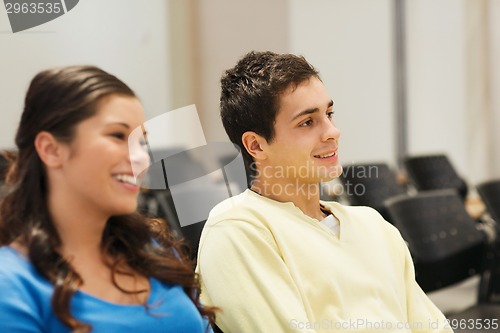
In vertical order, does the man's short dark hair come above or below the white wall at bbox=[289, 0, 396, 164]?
above

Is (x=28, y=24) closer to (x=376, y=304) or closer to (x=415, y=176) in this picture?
(x=376, y=304)

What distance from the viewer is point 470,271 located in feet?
8.84

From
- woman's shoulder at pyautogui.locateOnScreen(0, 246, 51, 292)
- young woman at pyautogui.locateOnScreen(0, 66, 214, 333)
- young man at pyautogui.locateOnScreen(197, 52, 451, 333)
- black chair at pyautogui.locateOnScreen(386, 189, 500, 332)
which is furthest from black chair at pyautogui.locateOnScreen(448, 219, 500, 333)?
woman's shoulder at pyautogui.locateOnScreen(0, 246, 51, 292)

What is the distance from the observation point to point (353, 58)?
381 centimetres

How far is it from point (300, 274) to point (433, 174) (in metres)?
3.84

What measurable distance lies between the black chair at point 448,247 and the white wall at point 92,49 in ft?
3.00

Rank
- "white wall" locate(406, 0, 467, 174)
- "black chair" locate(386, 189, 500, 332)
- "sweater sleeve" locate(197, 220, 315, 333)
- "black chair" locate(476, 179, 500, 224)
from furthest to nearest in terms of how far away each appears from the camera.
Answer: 1. "white wall" locate(406, 0, 467, 174)
2. "black chair" locate(476, 179, 500, 224)
3. "black chair" locate(386, 189, 500, 332)
4. "sweater sleeve" locate(197, 220, 315, 333)

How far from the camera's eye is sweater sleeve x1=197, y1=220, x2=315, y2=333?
1.30 meters

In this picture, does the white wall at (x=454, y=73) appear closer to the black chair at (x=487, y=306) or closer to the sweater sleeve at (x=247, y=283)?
the black chair at (x=487, y=306)

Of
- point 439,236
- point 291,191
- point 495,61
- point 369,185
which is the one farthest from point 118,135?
point 495,61

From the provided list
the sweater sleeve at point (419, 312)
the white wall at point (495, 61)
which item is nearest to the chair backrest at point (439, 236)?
the sweater sleeve at point (419, 312)

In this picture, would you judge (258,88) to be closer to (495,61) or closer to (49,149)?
(49,149)

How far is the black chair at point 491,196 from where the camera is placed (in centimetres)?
311

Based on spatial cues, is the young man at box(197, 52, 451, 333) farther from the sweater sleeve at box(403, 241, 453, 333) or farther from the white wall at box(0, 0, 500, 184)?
the white wall at box(0, 0, 500, 184)
